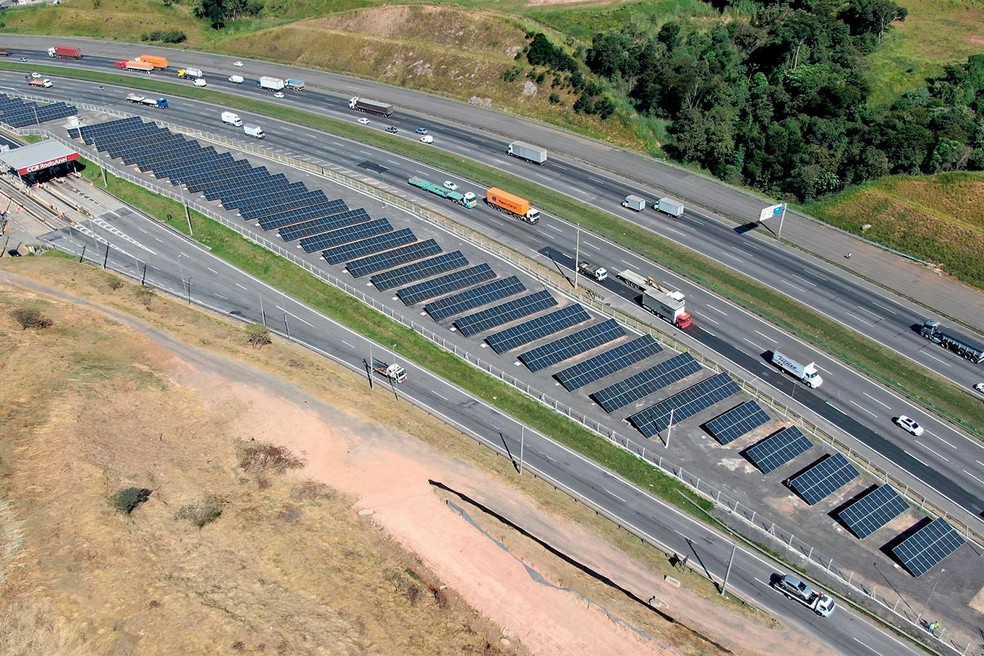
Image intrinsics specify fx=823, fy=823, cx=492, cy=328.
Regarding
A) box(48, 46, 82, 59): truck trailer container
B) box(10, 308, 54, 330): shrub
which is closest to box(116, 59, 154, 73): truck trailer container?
box(48, 46, 82, 59): truck trailer container

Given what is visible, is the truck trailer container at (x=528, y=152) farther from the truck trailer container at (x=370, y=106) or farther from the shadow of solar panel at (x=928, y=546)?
the shadow of solar panel at (x=928, y=546)

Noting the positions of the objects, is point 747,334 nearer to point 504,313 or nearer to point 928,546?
point 504,313

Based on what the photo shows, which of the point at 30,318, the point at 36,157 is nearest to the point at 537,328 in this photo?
the point at 30,318

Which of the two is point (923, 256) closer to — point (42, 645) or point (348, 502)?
point (348, 502)

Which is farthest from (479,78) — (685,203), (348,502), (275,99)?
(348,502)

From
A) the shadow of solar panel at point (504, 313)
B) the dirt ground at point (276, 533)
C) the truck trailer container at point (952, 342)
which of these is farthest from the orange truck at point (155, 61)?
the truck trailer container at point (952, 342)
